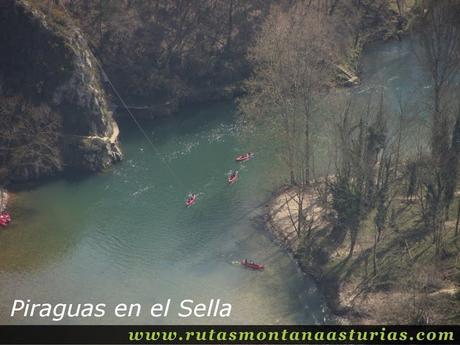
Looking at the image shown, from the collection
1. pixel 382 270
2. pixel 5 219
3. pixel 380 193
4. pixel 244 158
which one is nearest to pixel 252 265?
pixel 382 270

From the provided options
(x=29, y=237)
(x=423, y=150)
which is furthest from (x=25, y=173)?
(x=423, y=150)

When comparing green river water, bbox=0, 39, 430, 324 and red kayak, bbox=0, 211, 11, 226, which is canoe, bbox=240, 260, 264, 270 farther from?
red kayak, bbox=0, 211, 11, 226

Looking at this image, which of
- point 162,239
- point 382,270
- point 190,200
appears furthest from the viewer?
point 190,200

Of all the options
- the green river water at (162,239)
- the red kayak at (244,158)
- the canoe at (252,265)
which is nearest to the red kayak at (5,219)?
the green river water at (162,239)

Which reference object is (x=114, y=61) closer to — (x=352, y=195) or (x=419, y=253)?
(x=352, y=195)

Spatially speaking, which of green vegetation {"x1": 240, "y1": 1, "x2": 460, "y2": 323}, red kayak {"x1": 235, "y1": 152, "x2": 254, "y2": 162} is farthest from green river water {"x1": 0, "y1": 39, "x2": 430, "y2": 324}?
green vegetation {"x1": 240, "y1": 1, "x2": 460, "y2": 323}

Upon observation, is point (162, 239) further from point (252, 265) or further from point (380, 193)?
point (380, 193)
